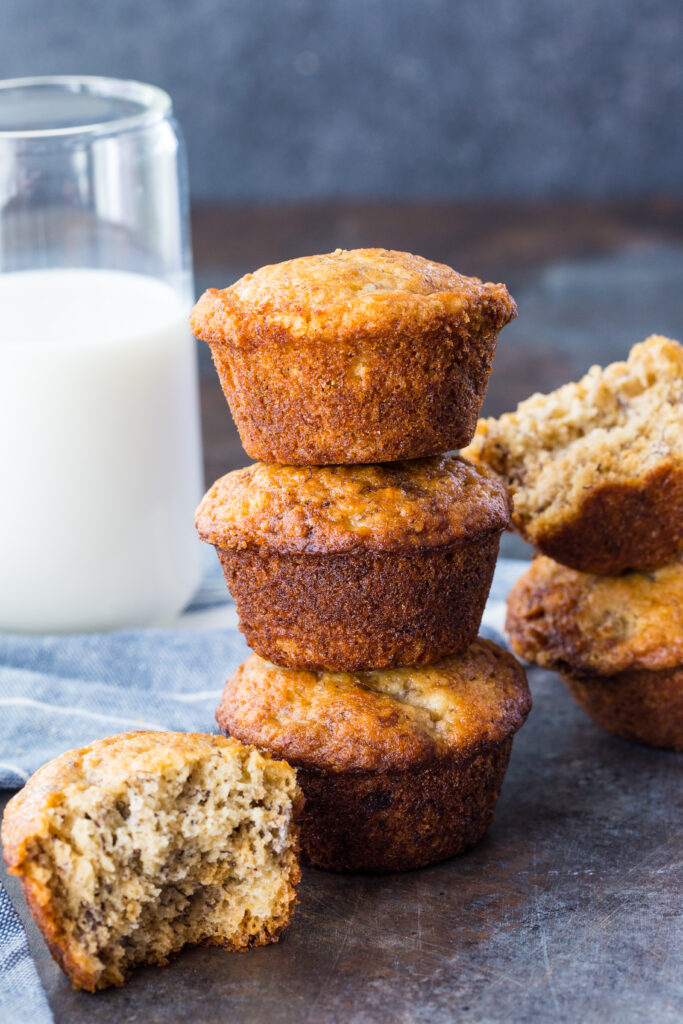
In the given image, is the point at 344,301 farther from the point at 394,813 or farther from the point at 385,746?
the point at 394,813

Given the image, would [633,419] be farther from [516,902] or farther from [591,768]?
[516,902]

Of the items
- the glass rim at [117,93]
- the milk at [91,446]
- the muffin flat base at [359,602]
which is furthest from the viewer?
the glass rim at [117,93]

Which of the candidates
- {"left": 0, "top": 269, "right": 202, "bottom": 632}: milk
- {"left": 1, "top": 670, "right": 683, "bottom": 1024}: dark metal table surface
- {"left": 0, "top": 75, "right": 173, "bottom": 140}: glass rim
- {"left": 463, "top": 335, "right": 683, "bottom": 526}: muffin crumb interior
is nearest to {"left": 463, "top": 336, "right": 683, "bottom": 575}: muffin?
{"left": 463, "top": 335, "right": 683, "bottom": 526}: muffin crumb interior

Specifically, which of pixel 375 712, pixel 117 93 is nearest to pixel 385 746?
pixel 375 712

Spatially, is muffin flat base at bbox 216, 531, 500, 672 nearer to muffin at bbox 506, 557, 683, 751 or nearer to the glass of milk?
muffin at bbox 506, 557, 683, 751

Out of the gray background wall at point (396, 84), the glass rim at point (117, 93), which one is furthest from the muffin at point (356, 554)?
the gray background wall at point (396, 84)

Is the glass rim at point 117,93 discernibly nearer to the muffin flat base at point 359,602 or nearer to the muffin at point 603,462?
the muffin at point 603,462

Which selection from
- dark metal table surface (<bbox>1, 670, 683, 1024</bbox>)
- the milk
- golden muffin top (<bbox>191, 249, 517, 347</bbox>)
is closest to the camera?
dark metal table surface (<bbox>1, 670, 683, 1024</bbox>)
